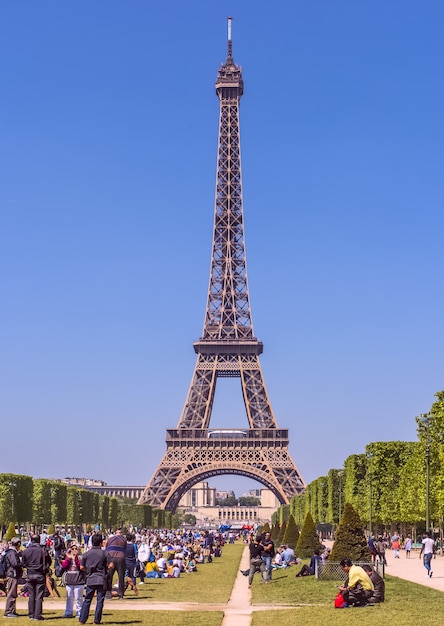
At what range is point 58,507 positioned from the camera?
10562cm

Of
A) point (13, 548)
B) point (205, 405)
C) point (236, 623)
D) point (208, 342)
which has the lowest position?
point (236, 623)

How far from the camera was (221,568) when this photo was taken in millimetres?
49875

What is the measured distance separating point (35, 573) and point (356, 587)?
310 inches

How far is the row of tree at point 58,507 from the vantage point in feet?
299

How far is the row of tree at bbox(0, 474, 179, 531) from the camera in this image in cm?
9125

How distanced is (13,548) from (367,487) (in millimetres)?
62557

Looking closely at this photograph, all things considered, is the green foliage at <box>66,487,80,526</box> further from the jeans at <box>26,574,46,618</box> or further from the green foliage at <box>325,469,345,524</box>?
the jeans at <box>26,574,46,618</box>

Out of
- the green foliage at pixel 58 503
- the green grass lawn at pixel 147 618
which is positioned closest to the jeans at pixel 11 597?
the green grass lawn at pixel 147 618

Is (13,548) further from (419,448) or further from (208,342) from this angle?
(208,342)

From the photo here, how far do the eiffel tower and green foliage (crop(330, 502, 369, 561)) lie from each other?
87.3 metres

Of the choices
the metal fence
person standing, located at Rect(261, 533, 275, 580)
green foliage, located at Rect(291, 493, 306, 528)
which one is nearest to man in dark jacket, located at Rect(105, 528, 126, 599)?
person standing, located at Rect(261, 533, 275, 580)

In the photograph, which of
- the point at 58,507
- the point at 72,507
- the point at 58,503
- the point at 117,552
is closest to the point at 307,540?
the point at 117,552

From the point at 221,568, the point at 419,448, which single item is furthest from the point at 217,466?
the point at 221,568

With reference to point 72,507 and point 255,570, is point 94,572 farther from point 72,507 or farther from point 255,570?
point 72,507
